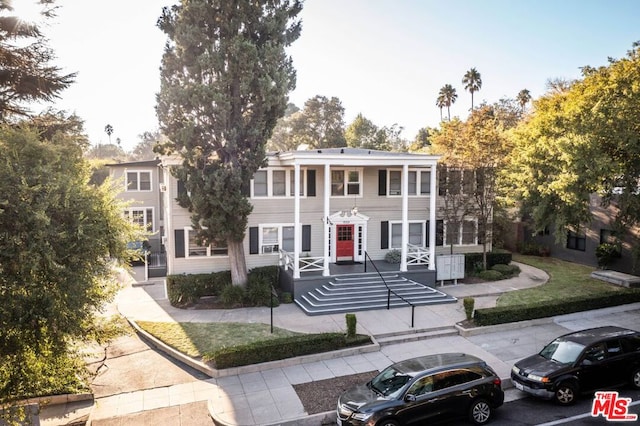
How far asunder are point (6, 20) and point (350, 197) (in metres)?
16.0

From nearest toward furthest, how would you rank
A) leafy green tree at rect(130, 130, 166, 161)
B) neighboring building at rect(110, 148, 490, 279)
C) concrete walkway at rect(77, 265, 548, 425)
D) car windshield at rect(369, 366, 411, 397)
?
car windshield at rect(369, 366, 411, 397)
concrete walkway at rect(77, 265, 548, 425)
neighboring building at rect(110, 148, 490, 279)
leafy green tree at rect(130, 130, 166, 161)

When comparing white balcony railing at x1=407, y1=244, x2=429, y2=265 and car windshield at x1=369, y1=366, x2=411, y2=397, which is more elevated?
white balcony railing at x1=407, y1=244, x2=429, y2=265

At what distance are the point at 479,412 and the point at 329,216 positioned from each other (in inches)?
542

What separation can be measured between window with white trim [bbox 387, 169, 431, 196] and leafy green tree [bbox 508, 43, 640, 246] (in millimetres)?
5151

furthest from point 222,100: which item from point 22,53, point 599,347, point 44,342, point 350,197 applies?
point 599,347

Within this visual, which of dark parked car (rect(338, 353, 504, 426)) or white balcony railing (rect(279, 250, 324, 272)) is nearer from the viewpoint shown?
dark parked car (rect(338, 353, 504, 426))

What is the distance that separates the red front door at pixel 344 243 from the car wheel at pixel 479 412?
45.0ft

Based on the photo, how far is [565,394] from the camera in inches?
435

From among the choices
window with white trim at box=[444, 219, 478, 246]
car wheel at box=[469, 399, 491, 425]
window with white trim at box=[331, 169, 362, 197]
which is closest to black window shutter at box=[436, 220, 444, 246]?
window with white trim at box=[444, 219, 478, 246]

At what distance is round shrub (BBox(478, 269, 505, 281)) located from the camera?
2390 centimetres

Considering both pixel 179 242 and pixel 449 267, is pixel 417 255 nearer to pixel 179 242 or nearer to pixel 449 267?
pixel 449 267

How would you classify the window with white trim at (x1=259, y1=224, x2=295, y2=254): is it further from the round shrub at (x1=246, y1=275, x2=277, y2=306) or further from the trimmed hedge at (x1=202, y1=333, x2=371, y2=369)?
the trimmed hedge at (x1=202, y1=333, x2=371, y2=369)

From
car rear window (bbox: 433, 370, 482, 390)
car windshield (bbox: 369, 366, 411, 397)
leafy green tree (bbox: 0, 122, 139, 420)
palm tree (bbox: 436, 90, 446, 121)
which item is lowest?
car windshield (bbox: 369, 366, 411, 397)

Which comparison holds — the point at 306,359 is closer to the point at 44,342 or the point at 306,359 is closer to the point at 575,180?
the point at 44,342
